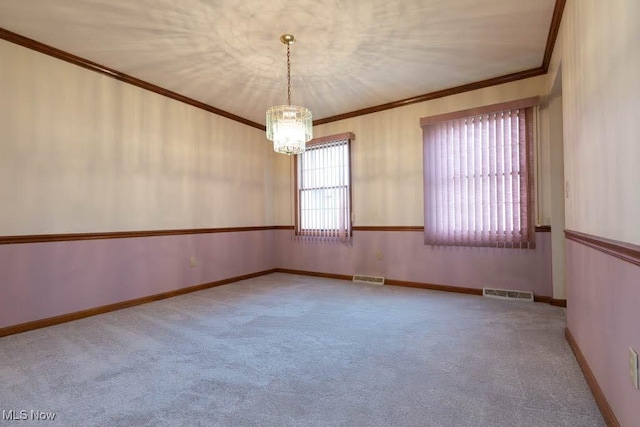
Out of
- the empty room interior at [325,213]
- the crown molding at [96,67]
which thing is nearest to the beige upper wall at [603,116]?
the empty room interior at [325,213]

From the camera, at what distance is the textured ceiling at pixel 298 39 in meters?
2.57

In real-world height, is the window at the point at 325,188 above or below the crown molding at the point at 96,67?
below

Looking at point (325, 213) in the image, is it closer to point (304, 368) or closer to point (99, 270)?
point (99, 270)

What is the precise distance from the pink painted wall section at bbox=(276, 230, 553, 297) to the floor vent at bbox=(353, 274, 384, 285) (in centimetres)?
7

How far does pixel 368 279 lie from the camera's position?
15.9 feet

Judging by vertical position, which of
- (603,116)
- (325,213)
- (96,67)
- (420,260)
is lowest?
(420,260)

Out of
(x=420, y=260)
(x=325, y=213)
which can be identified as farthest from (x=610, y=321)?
(x=325, y=213)

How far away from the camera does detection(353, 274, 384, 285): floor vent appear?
4738mm

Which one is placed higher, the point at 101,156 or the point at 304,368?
the point at 101,156

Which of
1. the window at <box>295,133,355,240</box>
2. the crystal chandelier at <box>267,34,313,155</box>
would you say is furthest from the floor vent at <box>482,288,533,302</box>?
the crystal chandelier at <box>267,34,313,155</box>

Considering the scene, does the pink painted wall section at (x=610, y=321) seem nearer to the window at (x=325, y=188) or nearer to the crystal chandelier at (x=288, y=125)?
the crystal chandelier at (x=288, y=125)

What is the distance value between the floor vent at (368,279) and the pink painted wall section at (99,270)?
193cm

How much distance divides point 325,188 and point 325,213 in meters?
0.42

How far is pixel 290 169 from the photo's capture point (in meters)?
5.79
